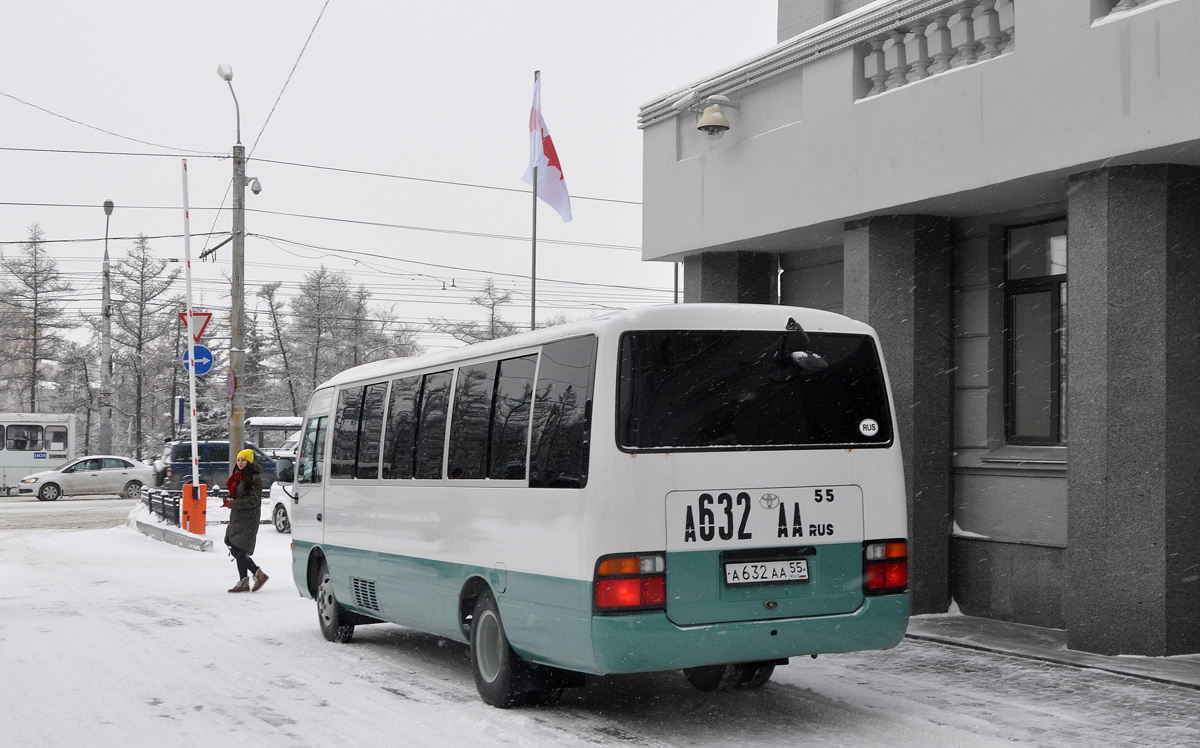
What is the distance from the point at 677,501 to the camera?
7066mm

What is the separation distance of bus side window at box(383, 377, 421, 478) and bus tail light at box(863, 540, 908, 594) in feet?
11.8

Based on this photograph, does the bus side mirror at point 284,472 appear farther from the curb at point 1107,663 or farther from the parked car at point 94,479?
the parked car at point 94,479

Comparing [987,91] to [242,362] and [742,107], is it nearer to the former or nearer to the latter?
[742,107]

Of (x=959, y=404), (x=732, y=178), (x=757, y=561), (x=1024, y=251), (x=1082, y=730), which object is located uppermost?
(x=732, y=178)

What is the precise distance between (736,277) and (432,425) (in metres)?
5.90

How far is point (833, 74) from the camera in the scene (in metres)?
12.2

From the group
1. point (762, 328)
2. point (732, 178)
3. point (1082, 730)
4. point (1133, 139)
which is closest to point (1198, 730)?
point (1082, 730)

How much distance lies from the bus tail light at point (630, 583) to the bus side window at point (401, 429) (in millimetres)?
3038

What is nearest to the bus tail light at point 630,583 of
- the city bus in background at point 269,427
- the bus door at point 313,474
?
the bus door at point 313,474

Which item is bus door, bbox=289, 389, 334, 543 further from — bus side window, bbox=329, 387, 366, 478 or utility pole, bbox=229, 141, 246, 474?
utility pole, bbox=229, 141, 246, 474

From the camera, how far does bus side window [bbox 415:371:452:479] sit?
9078 millimetres

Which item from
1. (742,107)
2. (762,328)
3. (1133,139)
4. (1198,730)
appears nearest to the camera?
(1198,730)

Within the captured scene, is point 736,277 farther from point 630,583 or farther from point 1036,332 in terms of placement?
point 630,583

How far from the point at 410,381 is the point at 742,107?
5538 mm
